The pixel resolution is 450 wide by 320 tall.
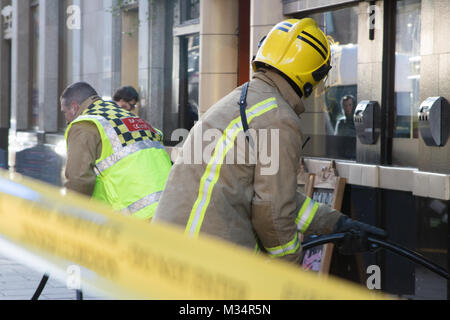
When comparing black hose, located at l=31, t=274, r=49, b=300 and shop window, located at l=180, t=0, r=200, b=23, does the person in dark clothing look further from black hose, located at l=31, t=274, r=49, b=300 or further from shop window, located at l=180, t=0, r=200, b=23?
shop window, located at l=180, t=0, r=200, b=23

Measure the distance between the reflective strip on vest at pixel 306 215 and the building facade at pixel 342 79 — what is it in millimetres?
3161

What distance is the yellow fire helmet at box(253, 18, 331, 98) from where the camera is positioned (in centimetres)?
366

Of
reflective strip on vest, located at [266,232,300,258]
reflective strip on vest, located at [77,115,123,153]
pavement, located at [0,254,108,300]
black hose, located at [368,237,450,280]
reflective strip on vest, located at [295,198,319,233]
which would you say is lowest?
pavement, located at [0,254,108,300]

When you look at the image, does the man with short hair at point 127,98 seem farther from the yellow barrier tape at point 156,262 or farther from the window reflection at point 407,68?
the yellow barrier tape at point 156,262

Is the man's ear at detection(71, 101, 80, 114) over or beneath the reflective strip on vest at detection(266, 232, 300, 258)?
over

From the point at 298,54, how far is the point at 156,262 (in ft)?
4.59

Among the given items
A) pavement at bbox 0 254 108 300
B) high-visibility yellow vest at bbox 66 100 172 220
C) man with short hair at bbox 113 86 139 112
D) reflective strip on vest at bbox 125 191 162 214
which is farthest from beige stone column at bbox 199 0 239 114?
reflective strip on vest at bbox 125 191 162 214

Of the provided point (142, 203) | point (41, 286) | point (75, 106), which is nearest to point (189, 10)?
point (41, 286)

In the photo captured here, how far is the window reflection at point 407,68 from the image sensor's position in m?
7.86

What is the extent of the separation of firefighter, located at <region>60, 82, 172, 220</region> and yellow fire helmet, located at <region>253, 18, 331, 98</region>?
1.50m

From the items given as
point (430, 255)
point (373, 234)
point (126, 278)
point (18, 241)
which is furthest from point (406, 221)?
point (126, 278)

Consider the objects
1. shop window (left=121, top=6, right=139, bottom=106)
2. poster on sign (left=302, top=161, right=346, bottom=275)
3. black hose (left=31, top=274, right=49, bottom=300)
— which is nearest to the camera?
black hose (left=31, top=274, right=49, bottom=300)
